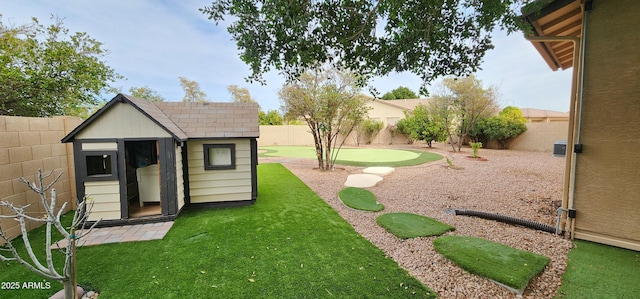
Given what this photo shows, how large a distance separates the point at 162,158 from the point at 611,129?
671 cm

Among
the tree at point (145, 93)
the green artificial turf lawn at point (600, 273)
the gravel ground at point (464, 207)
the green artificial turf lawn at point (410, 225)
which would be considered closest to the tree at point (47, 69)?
the gravel ground at point (464, 207)

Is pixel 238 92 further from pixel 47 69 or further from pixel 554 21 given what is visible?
pixel 554 21

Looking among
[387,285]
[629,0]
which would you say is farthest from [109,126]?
[629,0]

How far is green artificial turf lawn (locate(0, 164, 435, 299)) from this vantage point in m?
2.54

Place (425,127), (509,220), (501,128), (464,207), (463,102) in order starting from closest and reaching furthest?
(509,220) < (464,207) < (463,102) < (501,128) < (425,127)

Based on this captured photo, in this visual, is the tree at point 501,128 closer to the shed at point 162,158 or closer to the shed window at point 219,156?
the shed at point 162,158

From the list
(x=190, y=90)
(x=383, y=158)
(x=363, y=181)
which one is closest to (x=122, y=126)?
(x=363, y=181)

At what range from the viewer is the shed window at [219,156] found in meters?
5.18

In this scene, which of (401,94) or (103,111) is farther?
(401,94)

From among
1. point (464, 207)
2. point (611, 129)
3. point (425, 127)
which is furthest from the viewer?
point (425, 127)

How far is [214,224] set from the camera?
439 centimetres

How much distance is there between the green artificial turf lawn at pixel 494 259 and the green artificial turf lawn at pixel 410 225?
408 mm

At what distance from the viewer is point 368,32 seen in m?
3.88

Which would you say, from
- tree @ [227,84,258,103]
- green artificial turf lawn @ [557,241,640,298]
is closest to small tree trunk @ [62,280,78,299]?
green artificial turf lawn @ [557,241,640,298]
